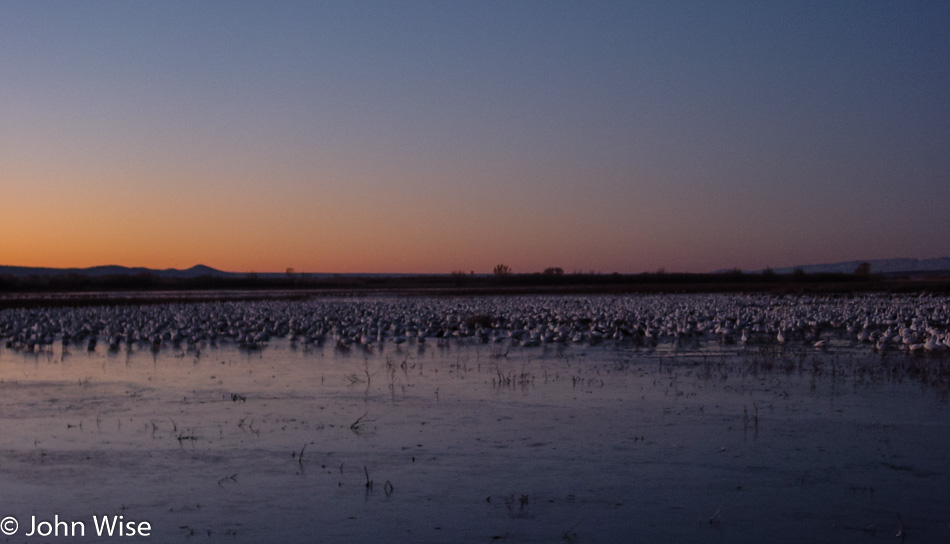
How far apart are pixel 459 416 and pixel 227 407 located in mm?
3007

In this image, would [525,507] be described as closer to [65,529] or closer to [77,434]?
[65,529]

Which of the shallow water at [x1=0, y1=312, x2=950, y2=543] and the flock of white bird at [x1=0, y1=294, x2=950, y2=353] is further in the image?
the flock of white bird at [x1=0, y1=294, x2=950, y2=353]

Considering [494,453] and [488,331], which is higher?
[488,331]

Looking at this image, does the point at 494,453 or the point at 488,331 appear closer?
the point at 494,453

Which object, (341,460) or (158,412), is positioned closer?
(341,460)

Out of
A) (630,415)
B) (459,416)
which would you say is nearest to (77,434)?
(459,416)

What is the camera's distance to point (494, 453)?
7.59 metres

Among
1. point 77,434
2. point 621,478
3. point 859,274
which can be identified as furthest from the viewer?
point 859,274

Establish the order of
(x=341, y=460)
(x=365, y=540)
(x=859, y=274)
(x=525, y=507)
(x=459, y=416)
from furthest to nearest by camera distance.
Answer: (x=859, y=274)
(x=459, y=416)
(x=341, y=460)
(x=525, y=507)
(x=365, y=540)

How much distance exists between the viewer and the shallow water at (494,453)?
18.8ft

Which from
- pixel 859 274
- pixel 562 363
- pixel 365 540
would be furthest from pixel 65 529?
pixel 859 274

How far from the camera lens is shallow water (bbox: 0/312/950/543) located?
5.74m

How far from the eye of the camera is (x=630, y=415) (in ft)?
30.3

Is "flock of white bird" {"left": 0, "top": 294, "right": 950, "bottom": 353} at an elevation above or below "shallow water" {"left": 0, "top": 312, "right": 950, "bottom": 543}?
above
